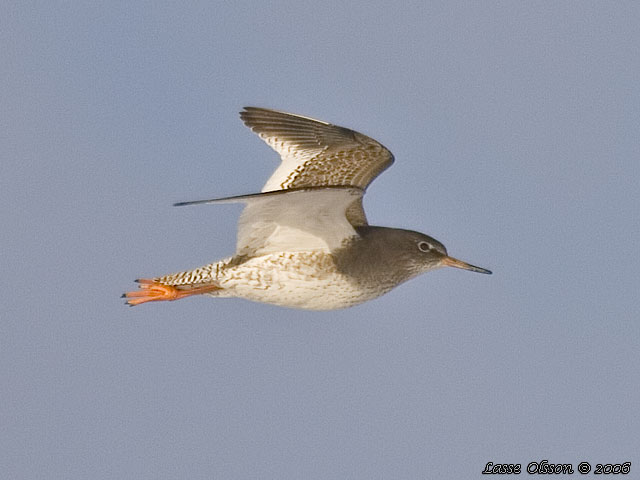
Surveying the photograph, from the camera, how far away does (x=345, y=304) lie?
10.8 meters

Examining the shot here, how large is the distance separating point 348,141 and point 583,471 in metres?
4.37

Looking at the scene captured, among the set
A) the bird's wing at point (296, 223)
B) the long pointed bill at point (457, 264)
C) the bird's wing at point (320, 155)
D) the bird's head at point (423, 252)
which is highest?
the bird's wing at point (320, 155)

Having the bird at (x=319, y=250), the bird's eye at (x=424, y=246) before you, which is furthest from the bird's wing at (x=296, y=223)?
the bird's eye at (x=424, y=246)

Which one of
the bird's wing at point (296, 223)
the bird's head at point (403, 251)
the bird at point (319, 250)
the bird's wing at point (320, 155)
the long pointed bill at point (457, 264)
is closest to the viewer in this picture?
the bird's wing at point (296, 223)

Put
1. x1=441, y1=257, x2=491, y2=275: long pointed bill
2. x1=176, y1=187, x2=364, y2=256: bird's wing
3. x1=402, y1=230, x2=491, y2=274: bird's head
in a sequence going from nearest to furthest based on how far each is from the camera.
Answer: x1=176, y1=187, x2=364, y2=256: bird's wing
x1=402, y1=230, x2=491, y2=274: bird's head
x1=441, y1=257, x2=491, y2=275: long pointed bill

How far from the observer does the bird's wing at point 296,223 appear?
990cm

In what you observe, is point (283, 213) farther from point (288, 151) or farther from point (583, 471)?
point (583, 471)

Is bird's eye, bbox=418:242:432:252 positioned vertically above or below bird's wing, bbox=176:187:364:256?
below

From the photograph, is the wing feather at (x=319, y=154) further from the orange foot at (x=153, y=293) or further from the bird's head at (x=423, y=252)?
the orange foot at (x=153, y=293)

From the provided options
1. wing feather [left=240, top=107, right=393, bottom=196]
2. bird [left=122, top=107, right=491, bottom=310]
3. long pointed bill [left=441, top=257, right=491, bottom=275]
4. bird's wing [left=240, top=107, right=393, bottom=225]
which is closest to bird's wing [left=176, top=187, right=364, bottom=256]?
bird [left=122, top=107, right=491, bottom=310]

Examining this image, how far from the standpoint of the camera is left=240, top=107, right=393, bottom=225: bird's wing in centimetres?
1153

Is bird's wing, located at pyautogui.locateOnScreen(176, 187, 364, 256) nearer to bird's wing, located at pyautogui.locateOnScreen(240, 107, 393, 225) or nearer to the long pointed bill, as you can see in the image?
bird's wing, located at pyautogui.locateOnScreen(240, 107, 393, 225)

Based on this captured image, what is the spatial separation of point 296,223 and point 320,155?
1561mm

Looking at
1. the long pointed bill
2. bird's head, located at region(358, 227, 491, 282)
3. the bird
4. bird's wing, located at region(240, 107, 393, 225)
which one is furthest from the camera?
bird's wing, located at region(240, 107, 393, 225)
